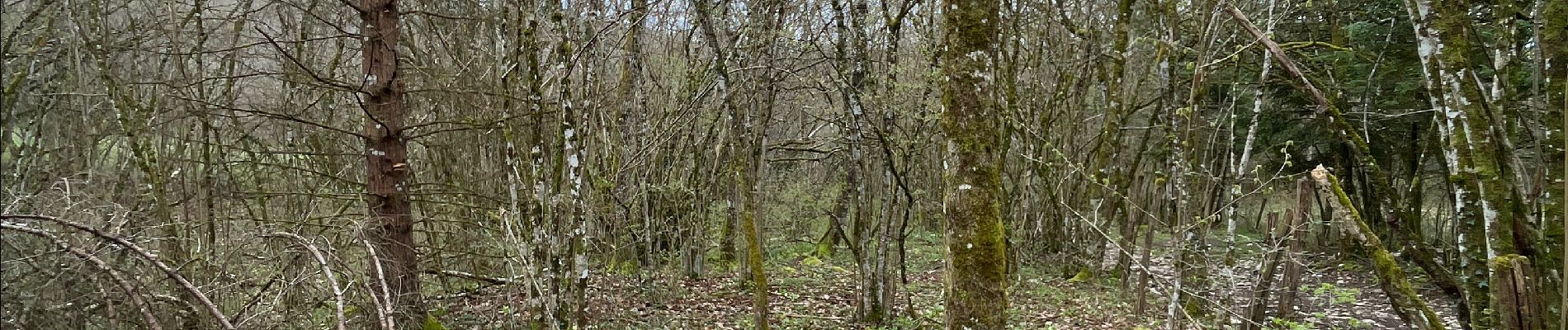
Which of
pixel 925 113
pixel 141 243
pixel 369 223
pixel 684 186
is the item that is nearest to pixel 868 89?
pixel 925 113

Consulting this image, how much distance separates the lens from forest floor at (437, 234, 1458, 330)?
6.52 meters

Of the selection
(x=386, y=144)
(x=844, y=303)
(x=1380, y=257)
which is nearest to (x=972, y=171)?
(x=1380, y=257)

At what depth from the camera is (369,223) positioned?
518 centimetres

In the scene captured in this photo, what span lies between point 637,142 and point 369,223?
7.94 ft

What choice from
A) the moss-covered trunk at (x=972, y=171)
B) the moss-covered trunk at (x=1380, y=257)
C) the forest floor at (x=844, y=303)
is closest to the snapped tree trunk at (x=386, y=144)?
the forest floor at (x=844, y=303)

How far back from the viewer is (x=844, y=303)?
779 centimetres

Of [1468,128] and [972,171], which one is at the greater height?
[1468,128]

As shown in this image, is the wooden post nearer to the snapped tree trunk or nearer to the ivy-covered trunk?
the ivy-covered trunk

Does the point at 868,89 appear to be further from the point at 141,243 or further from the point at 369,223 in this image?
the point at 141,243

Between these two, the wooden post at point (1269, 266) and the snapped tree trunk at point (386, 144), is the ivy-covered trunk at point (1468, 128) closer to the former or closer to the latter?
the wooden post at point (1269, 266)

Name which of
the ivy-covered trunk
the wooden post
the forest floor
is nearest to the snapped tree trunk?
the forest floor

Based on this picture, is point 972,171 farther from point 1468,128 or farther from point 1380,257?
point 1468,128

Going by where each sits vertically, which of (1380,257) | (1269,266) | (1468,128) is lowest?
(1269,266)

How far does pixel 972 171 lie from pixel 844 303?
4488 millimetres
